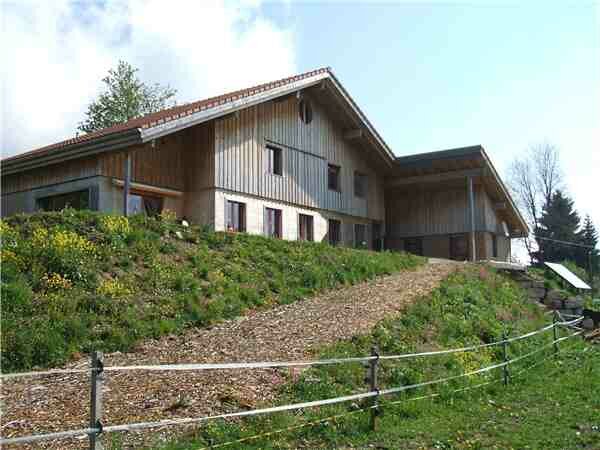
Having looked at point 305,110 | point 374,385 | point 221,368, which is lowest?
point 374,385

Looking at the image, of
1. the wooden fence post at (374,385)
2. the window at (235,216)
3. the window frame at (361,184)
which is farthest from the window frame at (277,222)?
the wooden fence post at (374,385)

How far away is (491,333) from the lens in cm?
1415

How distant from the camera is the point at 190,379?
850 cm

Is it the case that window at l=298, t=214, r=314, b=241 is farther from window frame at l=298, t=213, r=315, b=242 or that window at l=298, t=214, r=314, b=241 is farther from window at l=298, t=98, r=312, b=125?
window at l=298, t=98, r=312, b=125

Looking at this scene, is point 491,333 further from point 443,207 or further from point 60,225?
point 443,207

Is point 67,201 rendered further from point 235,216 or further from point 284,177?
point 284,177

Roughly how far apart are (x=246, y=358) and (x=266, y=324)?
2.18m

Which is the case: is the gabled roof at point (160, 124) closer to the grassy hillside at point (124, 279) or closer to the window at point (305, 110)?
the window at point (305, 110)

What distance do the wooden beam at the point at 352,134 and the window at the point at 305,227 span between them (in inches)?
180

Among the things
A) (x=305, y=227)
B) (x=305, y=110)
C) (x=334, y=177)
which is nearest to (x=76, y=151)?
(x=305, y=227)

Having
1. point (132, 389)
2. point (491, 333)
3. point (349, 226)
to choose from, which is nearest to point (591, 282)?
point (349, 226)

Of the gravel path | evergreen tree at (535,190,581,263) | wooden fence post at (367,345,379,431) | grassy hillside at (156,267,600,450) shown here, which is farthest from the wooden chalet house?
evergreen tree at (535,190,581,263)

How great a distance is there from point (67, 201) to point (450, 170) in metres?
16.2

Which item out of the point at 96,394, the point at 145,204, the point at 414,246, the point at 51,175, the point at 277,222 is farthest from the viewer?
the point at 414,246
